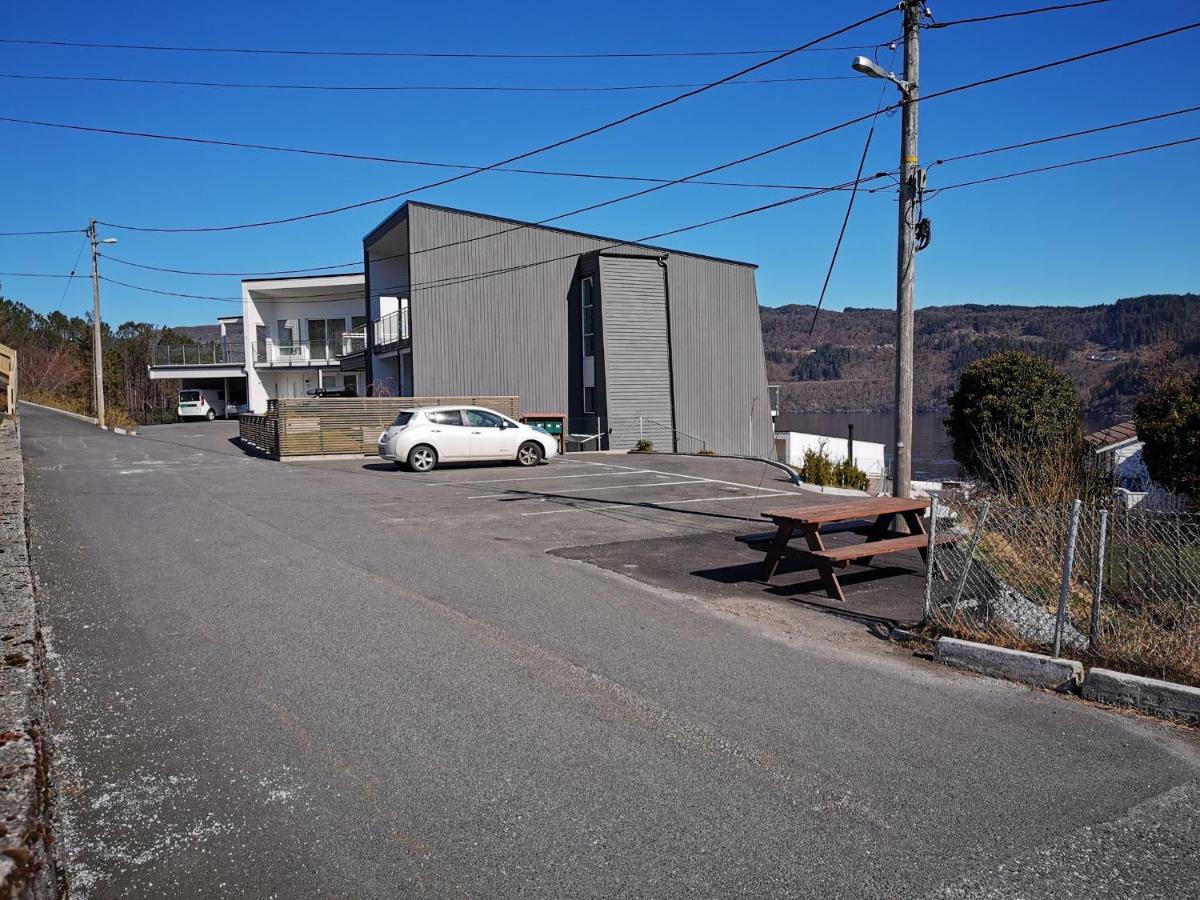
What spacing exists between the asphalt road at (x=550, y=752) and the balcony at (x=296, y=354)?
41852mm

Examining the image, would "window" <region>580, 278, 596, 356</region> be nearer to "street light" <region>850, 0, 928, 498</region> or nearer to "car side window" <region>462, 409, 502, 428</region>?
"car side window" <region>462, 409, 502, 428</region>

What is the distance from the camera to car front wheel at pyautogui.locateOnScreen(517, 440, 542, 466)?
22859mm

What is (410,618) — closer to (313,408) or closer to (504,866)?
(504,866)

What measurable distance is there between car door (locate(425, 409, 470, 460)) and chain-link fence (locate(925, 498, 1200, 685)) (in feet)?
42.4

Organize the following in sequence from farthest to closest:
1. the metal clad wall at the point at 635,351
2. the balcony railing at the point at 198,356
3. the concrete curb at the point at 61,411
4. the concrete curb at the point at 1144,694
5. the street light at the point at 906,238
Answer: the balcony railing at the point at 198,356
the concrete curb at the point at 61,411
the metal clad wall at the point at 635,351
the street light at the point at 906,238
the concrete curb at the point at 1144,694

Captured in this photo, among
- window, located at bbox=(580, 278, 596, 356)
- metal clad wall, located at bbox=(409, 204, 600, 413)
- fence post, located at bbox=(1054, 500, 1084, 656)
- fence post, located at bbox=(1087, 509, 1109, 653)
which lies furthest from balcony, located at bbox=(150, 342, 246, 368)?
fence post, located at bbox=(1087, 509, 1109, 653)

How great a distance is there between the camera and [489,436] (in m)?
22.2

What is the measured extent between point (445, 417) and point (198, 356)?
36522 millimetres

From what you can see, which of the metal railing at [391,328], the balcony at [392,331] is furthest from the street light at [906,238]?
the metal railing at [391,328]

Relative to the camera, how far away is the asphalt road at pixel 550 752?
375 centimetres

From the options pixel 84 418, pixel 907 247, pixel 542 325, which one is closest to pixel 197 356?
pixel 84 418

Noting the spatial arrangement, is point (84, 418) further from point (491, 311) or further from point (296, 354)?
point (491, 311)

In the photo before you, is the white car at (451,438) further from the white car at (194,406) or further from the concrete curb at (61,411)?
the white car at (194,406)

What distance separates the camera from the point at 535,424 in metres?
30.3
